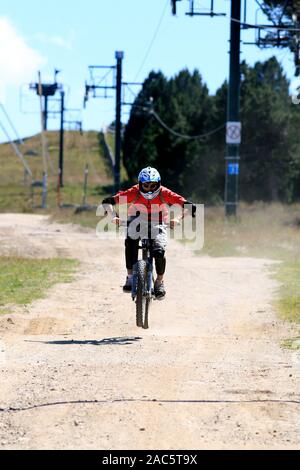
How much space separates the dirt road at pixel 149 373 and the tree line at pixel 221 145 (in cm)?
4743

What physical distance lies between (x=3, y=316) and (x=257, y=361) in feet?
14.8

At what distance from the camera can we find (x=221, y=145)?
7038 centimetres

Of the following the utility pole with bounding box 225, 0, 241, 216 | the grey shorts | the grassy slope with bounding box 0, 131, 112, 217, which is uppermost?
the utility pole with bounding box 225, 0, 241, 216

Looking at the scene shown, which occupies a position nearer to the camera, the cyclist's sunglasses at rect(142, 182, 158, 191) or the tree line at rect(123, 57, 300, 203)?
the cyclist's sunglasses at rect(142, 182, 158, 191)

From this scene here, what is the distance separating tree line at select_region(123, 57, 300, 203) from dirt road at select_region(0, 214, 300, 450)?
47430 mm

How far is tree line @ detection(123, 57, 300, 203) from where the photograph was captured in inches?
2616

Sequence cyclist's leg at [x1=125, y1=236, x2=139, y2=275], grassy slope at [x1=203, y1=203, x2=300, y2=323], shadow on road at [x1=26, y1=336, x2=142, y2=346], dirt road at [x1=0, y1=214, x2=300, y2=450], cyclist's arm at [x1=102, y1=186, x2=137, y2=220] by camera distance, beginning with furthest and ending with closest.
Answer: grassy slope at [x1=203, y1=203, x2=300, y2=323] → cyclist's leg at [x1=125, y1=236, x2=139, y2=275] → cyclist's arm at [x1=102, y1=186, x2=137, y2=220] → shadow on road at [x1=26, y1=336, x2=142, y2=346] → dirt road at [x1=0, y1=214, x2=300, y2=450]

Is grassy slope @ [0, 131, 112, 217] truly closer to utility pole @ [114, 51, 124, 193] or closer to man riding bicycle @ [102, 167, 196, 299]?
utility pole @ [114, 51, 124, 193]

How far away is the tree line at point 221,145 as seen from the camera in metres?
66.4

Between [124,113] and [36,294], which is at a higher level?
[124,113]

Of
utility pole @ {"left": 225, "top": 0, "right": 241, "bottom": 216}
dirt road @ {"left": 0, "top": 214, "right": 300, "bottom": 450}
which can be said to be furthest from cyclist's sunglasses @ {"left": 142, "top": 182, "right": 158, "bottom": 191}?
utility pole @ {"left": 225, "top": 0, "right": 241, "bottom": 216}

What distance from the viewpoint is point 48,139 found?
141 metres

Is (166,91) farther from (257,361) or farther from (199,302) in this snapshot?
(257,361)
